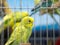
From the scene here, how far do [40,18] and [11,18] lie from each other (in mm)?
237

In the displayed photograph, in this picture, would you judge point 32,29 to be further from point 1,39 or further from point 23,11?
point 1,39

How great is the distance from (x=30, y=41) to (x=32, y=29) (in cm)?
10

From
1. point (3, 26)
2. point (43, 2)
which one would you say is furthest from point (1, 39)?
point (43, 2)

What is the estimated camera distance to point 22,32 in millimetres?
1561

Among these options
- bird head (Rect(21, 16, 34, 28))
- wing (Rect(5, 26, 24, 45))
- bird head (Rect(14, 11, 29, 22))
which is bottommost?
wing (Rect(5, 26, 24, 45))

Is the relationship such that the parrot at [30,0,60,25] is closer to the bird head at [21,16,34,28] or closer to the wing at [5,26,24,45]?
the bird head at [21,16,34,28]

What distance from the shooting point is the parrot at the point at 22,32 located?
156cm

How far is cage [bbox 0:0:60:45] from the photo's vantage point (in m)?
1.58

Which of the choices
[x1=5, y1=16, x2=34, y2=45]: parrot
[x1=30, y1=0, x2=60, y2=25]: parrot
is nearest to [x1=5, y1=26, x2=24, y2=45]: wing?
[x1=5, y1=16, x2=34, y2=45]: parrot

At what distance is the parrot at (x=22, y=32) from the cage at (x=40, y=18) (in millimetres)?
36

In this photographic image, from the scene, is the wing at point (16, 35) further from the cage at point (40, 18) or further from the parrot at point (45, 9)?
the parrot at point (45, 9)

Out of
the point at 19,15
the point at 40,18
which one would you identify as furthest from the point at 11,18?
the point at 40,18

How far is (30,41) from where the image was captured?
5.42 feet

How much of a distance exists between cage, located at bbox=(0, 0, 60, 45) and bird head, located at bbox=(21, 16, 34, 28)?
32 millimetres
